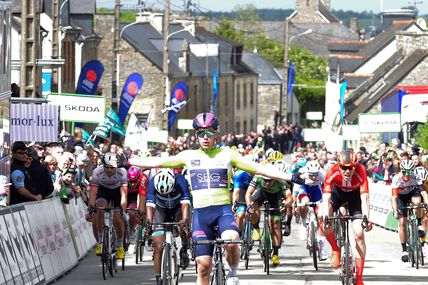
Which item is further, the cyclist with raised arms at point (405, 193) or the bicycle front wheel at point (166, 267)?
the cyclist with raised arms at point (405, 193)

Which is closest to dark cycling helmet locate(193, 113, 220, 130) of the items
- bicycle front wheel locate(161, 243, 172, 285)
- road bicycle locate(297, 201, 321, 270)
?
bicycle front wheel locate(161, 243, 172, 285)

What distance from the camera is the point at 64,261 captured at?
795 inches

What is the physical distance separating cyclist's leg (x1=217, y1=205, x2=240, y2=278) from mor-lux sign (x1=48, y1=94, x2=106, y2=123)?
59.5ft

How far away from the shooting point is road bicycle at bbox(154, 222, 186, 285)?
1636cm

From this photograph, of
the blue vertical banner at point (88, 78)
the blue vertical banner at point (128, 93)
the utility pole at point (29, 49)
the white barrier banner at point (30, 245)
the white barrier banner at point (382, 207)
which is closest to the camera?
the white barrier banner at point (30, 245)

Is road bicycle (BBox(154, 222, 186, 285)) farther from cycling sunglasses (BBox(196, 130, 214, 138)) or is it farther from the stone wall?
the stone wall

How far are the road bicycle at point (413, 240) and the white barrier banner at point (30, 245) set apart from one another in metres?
6.54

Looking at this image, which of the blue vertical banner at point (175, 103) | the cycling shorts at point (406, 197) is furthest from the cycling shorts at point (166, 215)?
the blue vertical banner at point (175, 103)

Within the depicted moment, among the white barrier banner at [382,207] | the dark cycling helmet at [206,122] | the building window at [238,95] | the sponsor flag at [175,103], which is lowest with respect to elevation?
the white barrier banner at [382,207]

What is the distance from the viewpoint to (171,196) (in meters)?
17.8

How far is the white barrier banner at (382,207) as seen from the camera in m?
33.2

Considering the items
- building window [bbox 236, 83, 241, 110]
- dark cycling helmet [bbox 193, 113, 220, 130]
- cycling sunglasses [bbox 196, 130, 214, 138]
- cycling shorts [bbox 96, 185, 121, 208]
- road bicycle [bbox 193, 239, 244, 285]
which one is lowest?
road bicycle [bbox 193, 239, 244, 285]

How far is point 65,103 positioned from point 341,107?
27.4 m

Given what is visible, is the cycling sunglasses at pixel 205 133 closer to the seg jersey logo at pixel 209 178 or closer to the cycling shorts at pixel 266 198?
the seg jersey logo at pixel 209 178
